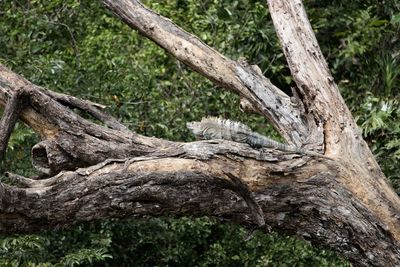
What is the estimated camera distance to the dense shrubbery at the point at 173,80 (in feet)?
17.8

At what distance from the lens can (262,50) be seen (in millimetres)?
6926

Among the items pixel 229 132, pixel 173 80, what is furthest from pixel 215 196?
pixel 173 80

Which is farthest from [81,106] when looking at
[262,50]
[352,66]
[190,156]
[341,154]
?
[352,66]

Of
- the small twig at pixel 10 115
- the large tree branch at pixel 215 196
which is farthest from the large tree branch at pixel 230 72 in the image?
the small twig at pixel 10 115

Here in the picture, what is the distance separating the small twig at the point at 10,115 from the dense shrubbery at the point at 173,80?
972 millimetres

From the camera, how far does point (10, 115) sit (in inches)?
154

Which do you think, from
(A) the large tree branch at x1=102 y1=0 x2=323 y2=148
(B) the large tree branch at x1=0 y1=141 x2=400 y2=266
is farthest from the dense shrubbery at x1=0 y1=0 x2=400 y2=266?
(B) the large tree branch at x1=0 y1=141 x2=400 y2=266

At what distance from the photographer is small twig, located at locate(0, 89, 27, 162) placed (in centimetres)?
383

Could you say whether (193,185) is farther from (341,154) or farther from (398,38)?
(398,38)

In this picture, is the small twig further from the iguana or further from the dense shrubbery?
the dense shrubbery

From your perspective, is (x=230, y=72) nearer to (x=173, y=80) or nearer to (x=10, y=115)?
(x=10, y=115)

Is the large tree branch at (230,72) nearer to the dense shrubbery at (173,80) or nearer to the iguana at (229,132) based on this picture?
the iguana at (229,132)

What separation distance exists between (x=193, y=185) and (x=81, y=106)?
2.46ft

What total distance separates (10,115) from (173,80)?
2647 mm
